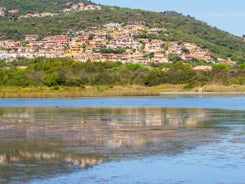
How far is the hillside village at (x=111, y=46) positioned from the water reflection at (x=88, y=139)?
116 m

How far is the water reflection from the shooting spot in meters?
17.0

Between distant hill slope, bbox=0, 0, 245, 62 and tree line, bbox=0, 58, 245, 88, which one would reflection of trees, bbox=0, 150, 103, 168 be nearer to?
tree line, bbox=0, 58, 245, 88

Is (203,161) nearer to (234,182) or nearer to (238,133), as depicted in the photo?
(234,182)

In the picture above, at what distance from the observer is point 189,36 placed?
17012 centimetres

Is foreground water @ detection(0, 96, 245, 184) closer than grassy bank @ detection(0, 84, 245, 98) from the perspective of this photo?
Yes

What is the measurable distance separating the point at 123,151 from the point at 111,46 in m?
151

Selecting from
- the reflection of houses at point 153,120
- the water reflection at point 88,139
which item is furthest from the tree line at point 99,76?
the water reflection at point 88,139

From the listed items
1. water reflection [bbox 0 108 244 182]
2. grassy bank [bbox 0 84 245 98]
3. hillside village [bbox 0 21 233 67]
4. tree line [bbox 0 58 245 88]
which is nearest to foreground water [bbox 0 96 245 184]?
water reflection [bbox 0 108 244 182]

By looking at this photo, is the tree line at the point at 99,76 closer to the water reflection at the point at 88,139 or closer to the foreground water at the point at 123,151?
the water reflection at the point at 88,139

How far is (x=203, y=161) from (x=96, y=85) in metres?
64.0

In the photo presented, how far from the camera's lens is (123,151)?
1903 centimetres

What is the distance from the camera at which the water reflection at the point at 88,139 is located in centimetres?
1697

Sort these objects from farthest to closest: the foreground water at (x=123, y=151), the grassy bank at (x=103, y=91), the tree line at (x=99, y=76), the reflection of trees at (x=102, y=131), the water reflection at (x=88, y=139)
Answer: the tree line at (x=99, y=76) → the grassy bank at (x=103, y=91) → the reflection of trees at (x=102, y=131) → the water reflection at (x=88, y=139) → the foreground water at (x=123, y=151)

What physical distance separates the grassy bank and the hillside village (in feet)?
217
